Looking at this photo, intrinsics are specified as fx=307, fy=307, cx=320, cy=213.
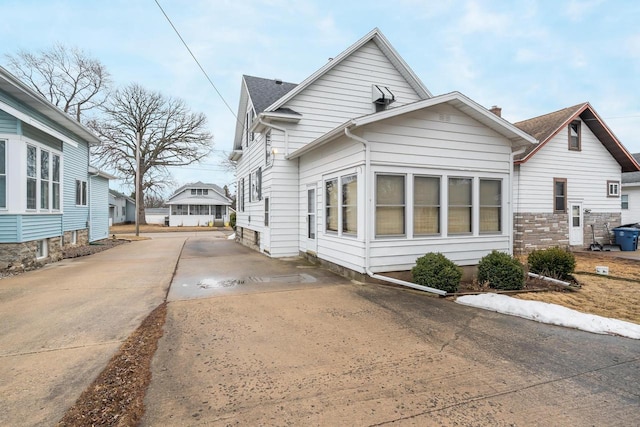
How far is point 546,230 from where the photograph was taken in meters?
12.0

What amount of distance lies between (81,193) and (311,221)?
1125 cm

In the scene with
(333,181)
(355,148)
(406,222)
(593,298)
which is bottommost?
(593,298)

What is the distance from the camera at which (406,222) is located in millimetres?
6418

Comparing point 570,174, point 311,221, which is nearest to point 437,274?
point 311,221

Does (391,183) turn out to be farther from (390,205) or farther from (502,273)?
(502,273)

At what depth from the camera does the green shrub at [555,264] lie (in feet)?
21.7

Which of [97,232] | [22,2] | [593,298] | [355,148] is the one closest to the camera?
[593,298]

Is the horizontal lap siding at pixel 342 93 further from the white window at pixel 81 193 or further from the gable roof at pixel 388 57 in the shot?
the white window at pixel 81 193

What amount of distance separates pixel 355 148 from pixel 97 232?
15.4 metres

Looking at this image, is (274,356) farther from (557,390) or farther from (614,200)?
(614,200)

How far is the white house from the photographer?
6.20 m

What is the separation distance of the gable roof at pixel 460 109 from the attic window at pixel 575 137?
7158 mm

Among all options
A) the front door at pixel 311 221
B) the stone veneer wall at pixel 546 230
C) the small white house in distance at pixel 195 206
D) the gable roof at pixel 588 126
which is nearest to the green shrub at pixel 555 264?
the stone veneer wall at pixel 546 230

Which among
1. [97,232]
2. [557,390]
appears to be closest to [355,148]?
[557,390]
